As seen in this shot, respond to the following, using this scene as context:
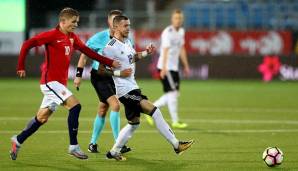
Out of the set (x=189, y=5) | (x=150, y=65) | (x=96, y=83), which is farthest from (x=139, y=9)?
(x=96, y=83)

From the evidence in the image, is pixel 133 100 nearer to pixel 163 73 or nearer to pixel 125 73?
pixel 125 73

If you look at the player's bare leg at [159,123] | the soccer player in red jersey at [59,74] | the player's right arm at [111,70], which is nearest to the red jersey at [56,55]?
the soccer player in red jersey at [59,74]

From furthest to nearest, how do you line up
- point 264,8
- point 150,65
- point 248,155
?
point 264,8
point 150,65
point 248,155

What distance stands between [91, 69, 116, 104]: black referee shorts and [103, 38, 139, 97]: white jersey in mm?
884

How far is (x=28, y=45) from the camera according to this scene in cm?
968

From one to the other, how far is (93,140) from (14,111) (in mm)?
6474

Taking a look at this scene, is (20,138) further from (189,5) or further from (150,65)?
(189,5)

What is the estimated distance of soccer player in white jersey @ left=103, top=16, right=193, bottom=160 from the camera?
9.85m

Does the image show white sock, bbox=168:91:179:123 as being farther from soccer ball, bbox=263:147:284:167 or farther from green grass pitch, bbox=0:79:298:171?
soccer ball, bbox=263:147:284:167

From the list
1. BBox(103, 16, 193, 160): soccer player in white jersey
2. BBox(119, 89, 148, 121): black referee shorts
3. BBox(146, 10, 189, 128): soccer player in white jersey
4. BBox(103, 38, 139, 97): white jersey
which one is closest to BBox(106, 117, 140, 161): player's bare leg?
BBox(103, 16, 193, 160): soccer player in white jersey

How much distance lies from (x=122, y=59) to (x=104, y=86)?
1.03m

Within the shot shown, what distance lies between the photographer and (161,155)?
34.3 ft

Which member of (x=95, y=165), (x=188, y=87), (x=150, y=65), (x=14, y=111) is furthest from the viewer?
(x=150, y=65)

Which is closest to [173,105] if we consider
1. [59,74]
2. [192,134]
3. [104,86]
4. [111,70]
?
[192,134]
